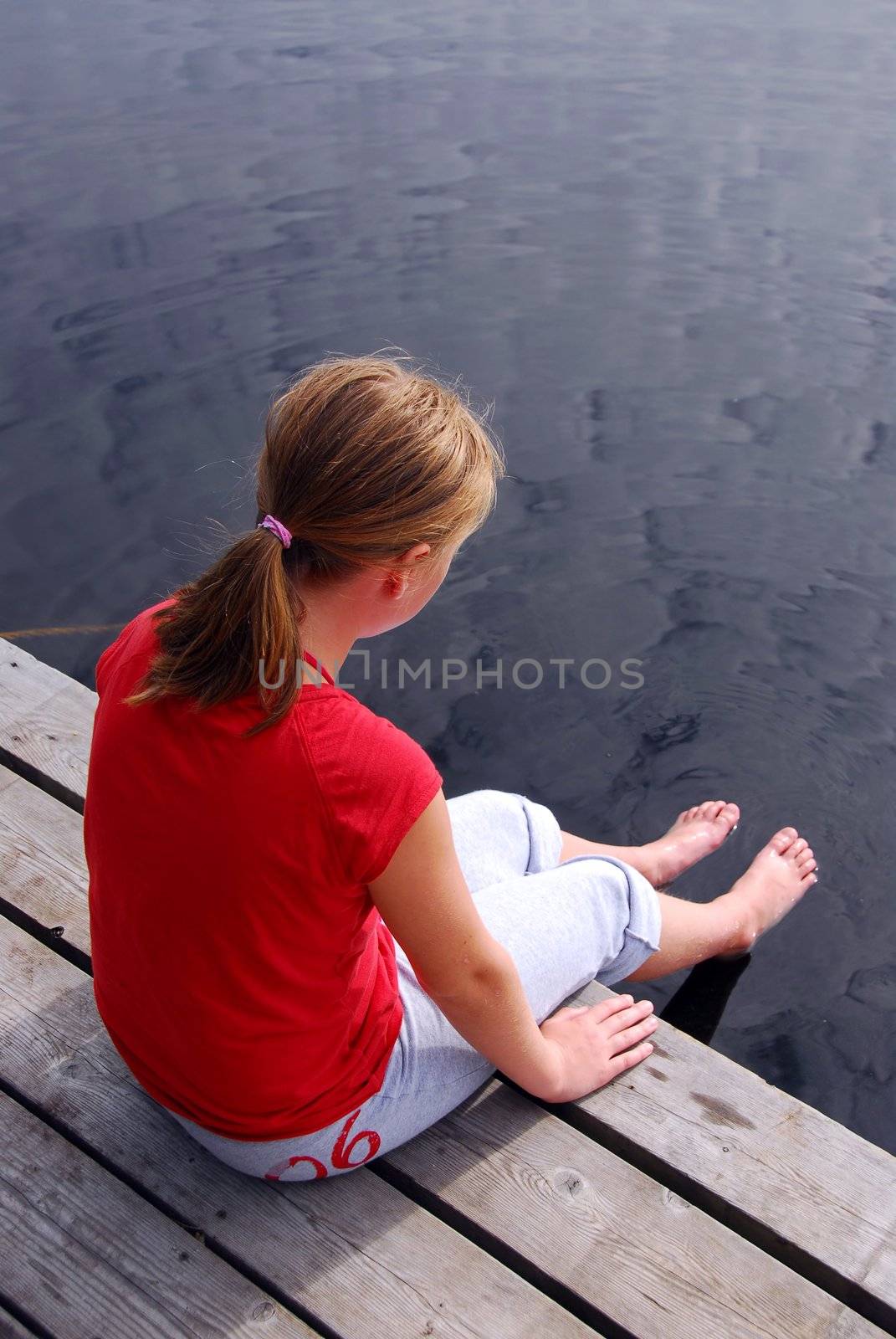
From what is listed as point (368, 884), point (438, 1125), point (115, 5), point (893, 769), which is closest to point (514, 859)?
point (438, 1125)

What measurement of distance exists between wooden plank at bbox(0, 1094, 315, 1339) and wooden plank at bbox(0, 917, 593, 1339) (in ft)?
A: 0.10

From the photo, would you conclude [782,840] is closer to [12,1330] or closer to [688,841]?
[688,841]

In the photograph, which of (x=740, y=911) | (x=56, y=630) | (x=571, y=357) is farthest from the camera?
(x=571, y=357)

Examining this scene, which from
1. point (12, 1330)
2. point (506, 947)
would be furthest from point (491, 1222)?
point (12, 1330)

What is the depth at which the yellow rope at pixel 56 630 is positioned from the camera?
3.98m

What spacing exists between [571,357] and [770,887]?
3154mm

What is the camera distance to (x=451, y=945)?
4.83ft

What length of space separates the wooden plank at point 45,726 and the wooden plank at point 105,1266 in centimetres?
87

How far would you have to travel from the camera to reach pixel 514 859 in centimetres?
215

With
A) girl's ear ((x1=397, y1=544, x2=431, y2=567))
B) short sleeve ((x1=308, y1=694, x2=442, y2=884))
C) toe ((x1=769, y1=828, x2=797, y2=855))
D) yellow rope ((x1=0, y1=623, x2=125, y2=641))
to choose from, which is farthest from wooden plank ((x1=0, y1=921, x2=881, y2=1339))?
yellow rope ((x1=0, y1=623, x2=125, y2=641))

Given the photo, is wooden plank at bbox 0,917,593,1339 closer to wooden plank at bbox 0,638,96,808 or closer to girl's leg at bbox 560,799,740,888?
wooden plank at bbox 0,638,96,808

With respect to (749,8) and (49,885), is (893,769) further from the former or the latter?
(749,8)

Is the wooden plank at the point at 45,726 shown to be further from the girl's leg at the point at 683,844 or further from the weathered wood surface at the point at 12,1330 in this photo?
the girl's leg at the point at 683,844

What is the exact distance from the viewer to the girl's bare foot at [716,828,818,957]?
2.72 meters
